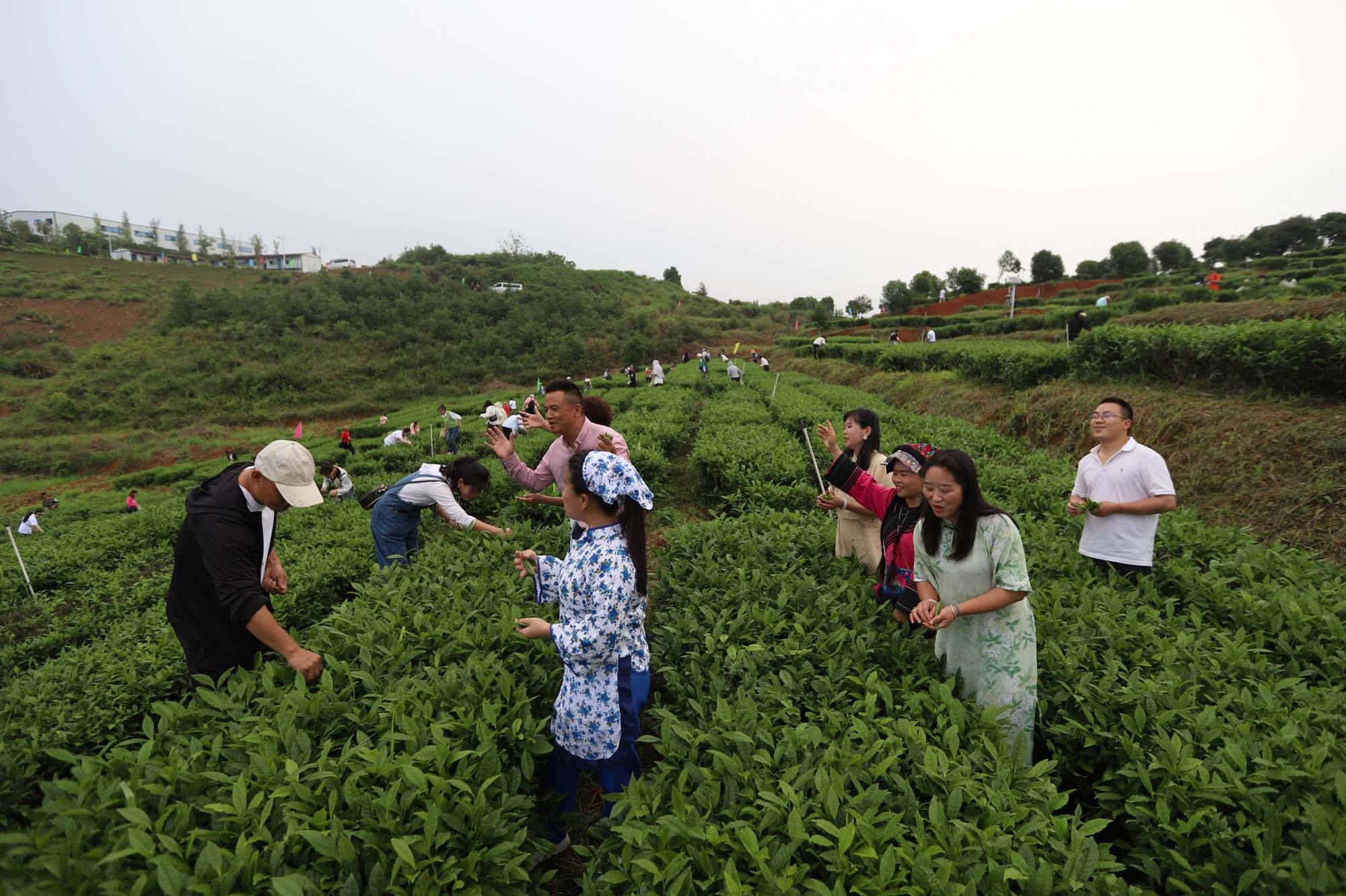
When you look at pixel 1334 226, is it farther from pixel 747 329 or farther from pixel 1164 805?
pixel 1164 805

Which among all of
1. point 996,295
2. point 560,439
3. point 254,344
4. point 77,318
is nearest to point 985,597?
point 560,439

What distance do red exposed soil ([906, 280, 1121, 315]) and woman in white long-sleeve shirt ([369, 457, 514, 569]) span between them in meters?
37.3

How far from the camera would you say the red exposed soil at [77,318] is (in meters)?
37.1

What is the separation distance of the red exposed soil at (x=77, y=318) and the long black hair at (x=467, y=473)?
162 ft

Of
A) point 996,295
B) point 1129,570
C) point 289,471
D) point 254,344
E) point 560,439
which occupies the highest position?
point 996,295

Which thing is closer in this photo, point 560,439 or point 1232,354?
point 560,439

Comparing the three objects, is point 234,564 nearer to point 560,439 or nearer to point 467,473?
point 467,473

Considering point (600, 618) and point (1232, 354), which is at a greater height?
point (1232, 354)

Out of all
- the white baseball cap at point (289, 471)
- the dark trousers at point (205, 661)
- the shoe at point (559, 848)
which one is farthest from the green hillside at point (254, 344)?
the shoe at point (559, 848)

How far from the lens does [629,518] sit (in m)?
2.35

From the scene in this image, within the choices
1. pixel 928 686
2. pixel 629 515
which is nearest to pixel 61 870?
pixel 629 515

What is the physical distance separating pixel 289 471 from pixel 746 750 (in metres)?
2.34

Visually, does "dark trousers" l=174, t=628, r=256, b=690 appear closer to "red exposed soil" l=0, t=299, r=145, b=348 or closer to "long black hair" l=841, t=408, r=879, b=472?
"long black hair" l=841, t=408, r=879, b=472

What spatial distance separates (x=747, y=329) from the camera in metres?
52.9
